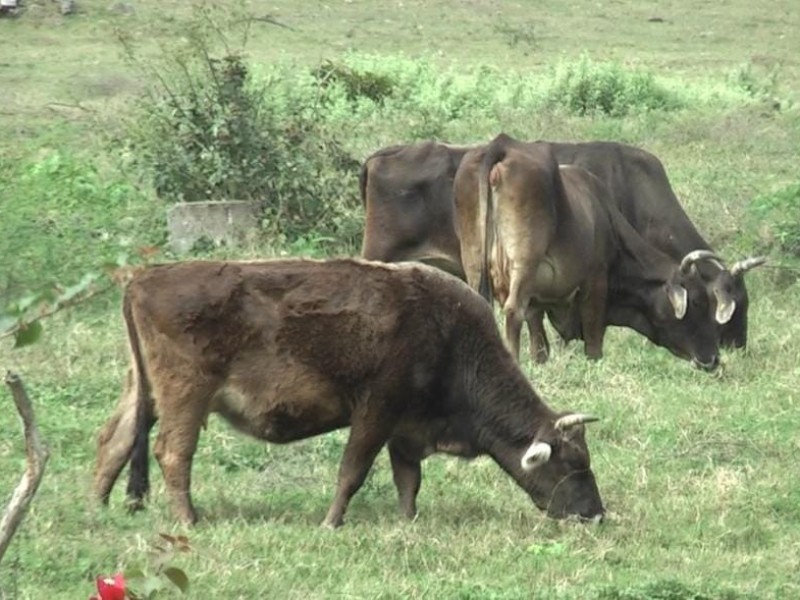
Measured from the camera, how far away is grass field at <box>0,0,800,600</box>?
662 centimetres

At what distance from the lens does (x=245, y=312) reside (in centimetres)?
743

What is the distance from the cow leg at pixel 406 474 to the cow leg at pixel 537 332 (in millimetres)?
3708

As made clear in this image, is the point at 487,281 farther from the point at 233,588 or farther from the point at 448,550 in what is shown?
the point at 233,588

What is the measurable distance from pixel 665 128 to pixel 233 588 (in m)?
13.5

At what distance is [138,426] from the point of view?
7.56m

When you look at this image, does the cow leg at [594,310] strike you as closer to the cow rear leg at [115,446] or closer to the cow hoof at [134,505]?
the cow rear leg at [115,446]

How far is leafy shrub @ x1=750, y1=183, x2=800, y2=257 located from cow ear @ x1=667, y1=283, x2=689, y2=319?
7.39 feet

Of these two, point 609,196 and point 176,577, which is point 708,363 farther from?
point 176,577

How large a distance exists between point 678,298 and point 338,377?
474cm

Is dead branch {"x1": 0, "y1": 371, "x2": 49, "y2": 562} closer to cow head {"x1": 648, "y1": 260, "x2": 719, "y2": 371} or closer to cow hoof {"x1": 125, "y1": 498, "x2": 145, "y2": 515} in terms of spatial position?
cow hoof {"x1": 125, "y1": 498, "x2": 145, "y2": 515}

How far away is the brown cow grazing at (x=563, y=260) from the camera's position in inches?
438

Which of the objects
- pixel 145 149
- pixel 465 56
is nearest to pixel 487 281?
pixel 145 149

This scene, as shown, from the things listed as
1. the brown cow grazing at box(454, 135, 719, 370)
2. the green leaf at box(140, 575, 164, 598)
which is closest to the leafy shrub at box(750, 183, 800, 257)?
the brown cow grazing at box(454, 135, 719, 370)

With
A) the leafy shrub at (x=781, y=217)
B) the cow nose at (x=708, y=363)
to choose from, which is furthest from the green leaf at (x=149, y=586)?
the leafy shrub at (x=781, y=217)
